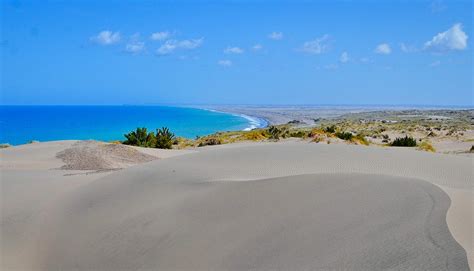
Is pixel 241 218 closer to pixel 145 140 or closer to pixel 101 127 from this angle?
pixel 145 140

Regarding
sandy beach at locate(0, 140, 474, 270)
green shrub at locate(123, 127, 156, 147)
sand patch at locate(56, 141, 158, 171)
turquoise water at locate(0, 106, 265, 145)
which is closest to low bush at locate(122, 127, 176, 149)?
green shrub at locate(123, 127, 156, 147)

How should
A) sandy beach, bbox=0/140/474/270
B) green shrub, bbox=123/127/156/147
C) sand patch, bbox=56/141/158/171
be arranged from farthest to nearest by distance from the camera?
green shrub, bbox=123/127/156/147 < sand patch, bbox=56/141/158/171 < sandy beach, bbox=0/140/474/270

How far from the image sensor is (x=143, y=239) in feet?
20.7

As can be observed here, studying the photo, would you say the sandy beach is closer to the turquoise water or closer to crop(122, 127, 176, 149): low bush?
crop(122, 127, 176, 149): low bush

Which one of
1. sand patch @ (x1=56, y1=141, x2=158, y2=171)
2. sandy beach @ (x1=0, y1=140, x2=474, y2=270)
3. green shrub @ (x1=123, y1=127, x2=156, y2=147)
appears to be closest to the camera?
sandy beach @ (x1=0, y1=140, x2=474, y2=270)

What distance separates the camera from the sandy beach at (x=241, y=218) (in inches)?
184

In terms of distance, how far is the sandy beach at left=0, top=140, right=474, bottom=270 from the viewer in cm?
468

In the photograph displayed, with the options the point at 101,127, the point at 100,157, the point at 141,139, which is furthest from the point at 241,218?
the point at 101,127

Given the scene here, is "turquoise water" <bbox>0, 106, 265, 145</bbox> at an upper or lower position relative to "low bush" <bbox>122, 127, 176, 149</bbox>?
lower

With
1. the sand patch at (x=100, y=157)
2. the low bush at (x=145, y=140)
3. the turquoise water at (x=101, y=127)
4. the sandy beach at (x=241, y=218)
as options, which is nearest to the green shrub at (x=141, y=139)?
the low bush at (x=145, y=140)

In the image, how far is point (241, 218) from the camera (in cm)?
638

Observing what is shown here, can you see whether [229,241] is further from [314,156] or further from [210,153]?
[210,153]

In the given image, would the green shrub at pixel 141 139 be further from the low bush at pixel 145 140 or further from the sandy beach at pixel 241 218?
the sandy beach at pixel 241 218

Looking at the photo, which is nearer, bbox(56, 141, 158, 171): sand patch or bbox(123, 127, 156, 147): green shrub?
bbox(56, 141, 158, 171): sand patch
